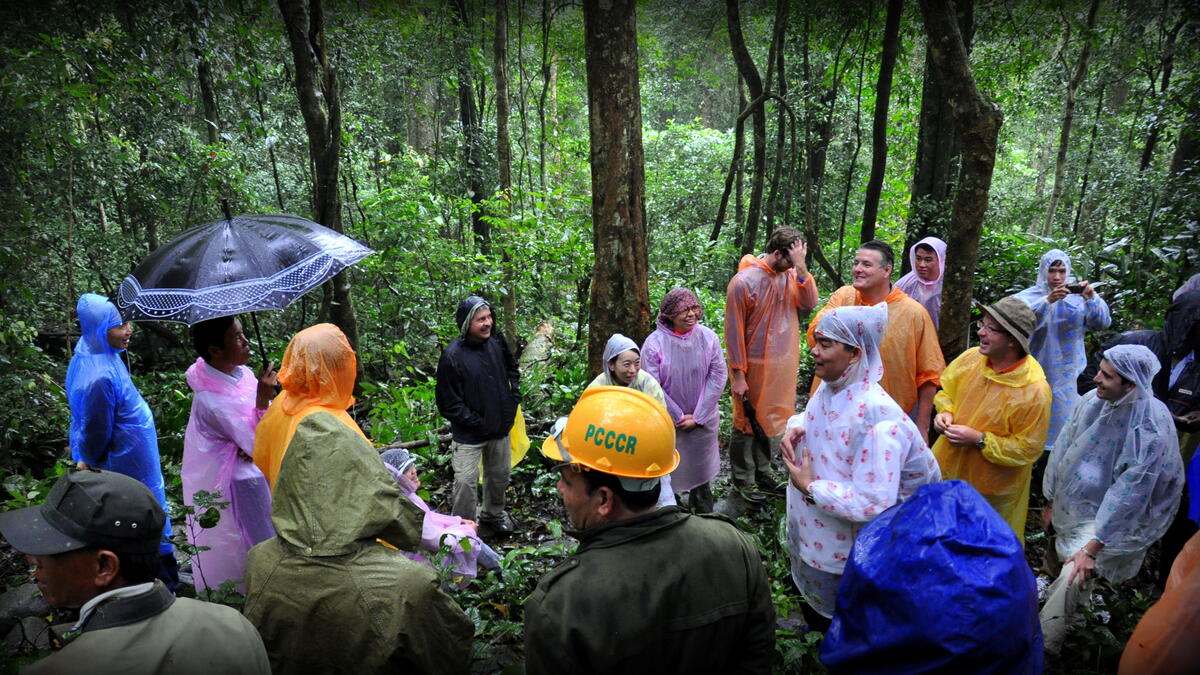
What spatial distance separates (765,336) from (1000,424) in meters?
2.08

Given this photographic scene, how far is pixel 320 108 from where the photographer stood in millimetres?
6332

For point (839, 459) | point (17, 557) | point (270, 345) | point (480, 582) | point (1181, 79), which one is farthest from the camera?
point (270, 345)

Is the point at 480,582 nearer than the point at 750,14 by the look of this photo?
Yes

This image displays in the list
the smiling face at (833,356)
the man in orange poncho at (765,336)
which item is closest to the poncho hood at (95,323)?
the smiling face at (833,356)

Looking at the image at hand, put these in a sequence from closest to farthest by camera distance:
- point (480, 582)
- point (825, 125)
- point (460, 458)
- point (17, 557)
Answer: point (480, 582) < point (17, 557) < point (460, 458) < point (825, 125)

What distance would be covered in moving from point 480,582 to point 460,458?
1.11 meters

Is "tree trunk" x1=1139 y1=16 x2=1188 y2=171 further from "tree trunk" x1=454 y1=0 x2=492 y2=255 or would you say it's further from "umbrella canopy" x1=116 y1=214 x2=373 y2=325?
"tree trunk" x1=454 y1=0 x2=492 y2=255

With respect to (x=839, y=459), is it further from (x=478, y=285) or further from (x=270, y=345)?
(x=270, y=345)

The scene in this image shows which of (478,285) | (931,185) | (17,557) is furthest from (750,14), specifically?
(17,557)

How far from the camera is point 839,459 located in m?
2.77

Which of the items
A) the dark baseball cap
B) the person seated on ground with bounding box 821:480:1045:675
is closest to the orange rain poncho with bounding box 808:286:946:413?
the person seated on ground with bounding box 821:480:1045:675

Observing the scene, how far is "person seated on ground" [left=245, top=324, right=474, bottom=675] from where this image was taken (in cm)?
208

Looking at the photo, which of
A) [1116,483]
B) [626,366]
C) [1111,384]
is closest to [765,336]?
[626,366]

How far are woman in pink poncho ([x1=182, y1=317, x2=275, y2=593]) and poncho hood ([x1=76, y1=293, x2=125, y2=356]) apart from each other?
30.0 inches
